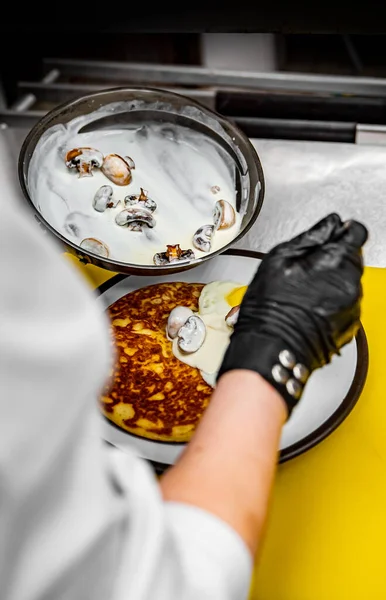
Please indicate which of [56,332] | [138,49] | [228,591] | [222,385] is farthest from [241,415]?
[138,49]

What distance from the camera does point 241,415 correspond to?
726 mm

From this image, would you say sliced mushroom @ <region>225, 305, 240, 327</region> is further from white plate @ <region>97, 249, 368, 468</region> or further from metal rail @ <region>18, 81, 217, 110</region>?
metal rail @ <region>18, 81, 217, 110</region>

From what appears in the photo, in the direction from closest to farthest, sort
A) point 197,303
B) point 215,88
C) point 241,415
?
1. point 241,415
2. point 197,303
3. point 215,88

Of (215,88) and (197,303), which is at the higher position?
(215,88)

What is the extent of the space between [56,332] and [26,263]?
0.17 ft

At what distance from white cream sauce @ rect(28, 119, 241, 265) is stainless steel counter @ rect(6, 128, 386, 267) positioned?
0.40 ft

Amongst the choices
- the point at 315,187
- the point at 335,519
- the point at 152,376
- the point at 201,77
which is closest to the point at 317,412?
the point at 335,519

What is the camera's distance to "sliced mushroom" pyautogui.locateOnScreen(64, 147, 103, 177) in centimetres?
132

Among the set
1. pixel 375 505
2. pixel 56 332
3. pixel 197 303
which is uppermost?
pixel 56 332

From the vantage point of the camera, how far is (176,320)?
1153 mm

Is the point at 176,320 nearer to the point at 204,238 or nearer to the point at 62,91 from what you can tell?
the point at 204,238

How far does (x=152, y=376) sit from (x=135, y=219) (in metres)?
0.32

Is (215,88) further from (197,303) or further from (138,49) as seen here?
(197,303)

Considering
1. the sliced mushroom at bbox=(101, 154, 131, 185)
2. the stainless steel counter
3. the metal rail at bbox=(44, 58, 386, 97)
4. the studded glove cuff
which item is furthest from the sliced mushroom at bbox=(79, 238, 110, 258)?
the metal rail at bbox=(44, 58, 386, 97)
